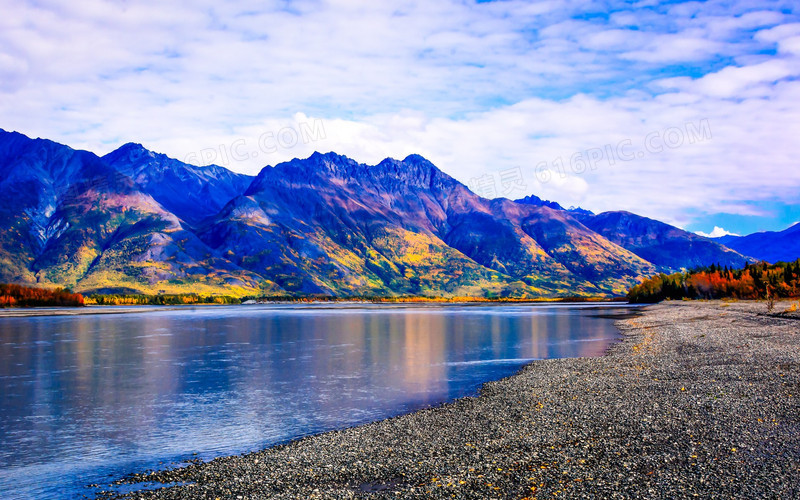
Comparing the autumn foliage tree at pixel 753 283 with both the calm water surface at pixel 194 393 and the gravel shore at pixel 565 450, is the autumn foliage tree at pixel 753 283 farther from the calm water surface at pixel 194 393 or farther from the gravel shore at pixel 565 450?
the gravel shore at pixel 565 450

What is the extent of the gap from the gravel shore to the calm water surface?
379 cm

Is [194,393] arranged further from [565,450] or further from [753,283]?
[753,283]

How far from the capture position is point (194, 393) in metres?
42.2

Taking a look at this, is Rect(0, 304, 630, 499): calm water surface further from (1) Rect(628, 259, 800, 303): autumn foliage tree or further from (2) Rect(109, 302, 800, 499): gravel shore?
(1) Rect(628, 259, 800, 303): autumn foliage tree

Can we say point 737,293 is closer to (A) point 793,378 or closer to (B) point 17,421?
(A) point 793,378

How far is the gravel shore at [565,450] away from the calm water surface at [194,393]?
12.4ft

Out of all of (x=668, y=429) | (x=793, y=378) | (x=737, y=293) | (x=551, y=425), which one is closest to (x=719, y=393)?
(x=793, y=378)

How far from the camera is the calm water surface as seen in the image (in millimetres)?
25719

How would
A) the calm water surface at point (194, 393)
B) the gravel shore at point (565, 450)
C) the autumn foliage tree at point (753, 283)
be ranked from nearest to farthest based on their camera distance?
the gravel shore at point (565, 450) < the calm water surface at point (194, 393) < the autumn foliage tree at point (753, 283)

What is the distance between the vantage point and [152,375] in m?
52.0

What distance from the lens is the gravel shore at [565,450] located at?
1769 centimetres

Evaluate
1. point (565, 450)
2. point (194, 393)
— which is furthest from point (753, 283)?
point (565, 450)

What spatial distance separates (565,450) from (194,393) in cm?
3114

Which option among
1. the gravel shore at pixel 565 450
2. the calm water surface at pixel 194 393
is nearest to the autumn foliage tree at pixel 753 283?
the calm water surface at pixel 194 393
